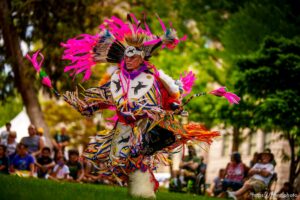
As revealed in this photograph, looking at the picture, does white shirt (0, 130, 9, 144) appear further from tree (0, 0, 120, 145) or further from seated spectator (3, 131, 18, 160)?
tree (0, 0, 120, 145)

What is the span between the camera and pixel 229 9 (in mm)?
26000

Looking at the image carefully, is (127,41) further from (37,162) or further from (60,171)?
(37,162)

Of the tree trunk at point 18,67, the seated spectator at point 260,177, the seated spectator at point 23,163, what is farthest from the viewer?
the tree trunk at point 18,67

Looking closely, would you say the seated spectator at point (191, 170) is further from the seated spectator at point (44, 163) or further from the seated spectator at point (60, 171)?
the seated spectator at point (44, 163)

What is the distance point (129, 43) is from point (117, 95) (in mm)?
698

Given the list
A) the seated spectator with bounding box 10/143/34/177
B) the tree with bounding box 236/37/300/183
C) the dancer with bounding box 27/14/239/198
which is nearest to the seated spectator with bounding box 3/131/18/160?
the seated spectator with bounding box 10/143/34/177

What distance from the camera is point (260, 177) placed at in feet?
44.3

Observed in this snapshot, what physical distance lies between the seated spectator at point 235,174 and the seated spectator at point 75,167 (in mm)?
3309

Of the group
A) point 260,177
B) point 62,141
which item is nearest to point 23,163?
point 62,141

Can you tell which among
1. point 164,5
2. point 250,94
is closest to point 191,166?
point 250,94

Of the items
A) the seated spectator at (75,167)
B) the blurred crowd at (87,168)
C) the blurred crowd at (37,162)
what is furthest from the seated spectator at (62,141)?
the seated spectator at (75,167)

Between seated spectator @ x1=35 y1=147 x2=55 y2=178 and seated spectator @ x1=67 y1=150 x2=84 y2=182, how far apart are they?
0.55 m

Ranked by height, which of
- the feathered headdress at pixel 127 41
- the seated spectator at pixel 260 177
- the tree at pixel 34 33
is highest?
the tree at pixel 34 33

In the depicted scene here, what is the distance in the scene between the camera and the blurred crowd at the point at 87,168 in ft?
45.2
